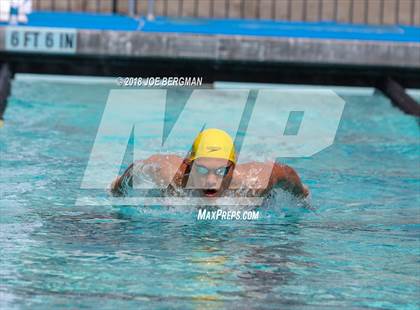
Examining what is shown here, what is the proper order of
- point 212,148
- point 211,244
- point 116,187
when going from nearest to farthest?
1. point 211,244
2. point 212,148
3. point 116,187

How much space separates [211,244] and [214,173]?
547mm

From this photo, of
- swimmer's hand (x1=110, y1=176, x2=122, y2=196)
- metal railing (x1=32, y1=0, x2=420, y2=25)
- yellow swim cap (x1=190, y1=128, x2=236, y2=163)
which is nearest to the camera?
yellow swim cap (x1=190, y1=128, x2=236, y2=163)

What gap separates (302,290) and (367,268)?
650mm

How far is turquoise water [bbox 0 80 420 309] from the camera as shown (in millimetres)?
5176

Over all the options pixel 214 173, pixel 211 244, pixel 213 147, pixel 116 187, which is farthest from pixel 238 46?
pixel 211 244

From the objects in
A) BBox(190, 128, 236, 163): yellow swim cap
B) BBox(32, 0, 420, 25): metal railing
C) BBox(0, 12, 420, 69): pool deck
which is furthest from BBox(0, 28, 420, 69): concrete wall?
BBox(190, 128, 236, 163): yellow swim cap

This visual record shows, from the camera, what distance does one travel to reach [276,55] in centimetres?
1208

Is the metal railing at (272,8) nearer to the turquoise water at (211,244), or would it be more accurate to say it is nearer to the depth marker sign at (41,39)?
the depth marker sign at (41,39)

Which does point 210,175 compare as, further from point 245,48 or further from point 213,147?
point 245,48

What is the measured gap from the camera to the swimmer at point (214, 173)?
21.8ft

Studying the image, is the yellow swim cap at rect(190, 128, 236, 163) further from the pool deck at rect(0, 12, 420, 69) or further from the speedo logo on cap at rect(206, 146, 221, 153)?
the pool deck at rect(0, 12, 420, 69)

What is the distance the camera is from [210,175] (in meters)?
6.55

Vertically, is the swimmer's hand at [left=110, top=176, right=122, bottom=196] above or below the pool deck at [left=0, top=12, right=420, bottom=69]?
→ above

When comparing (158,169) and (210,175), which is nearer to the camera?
(210,175)
